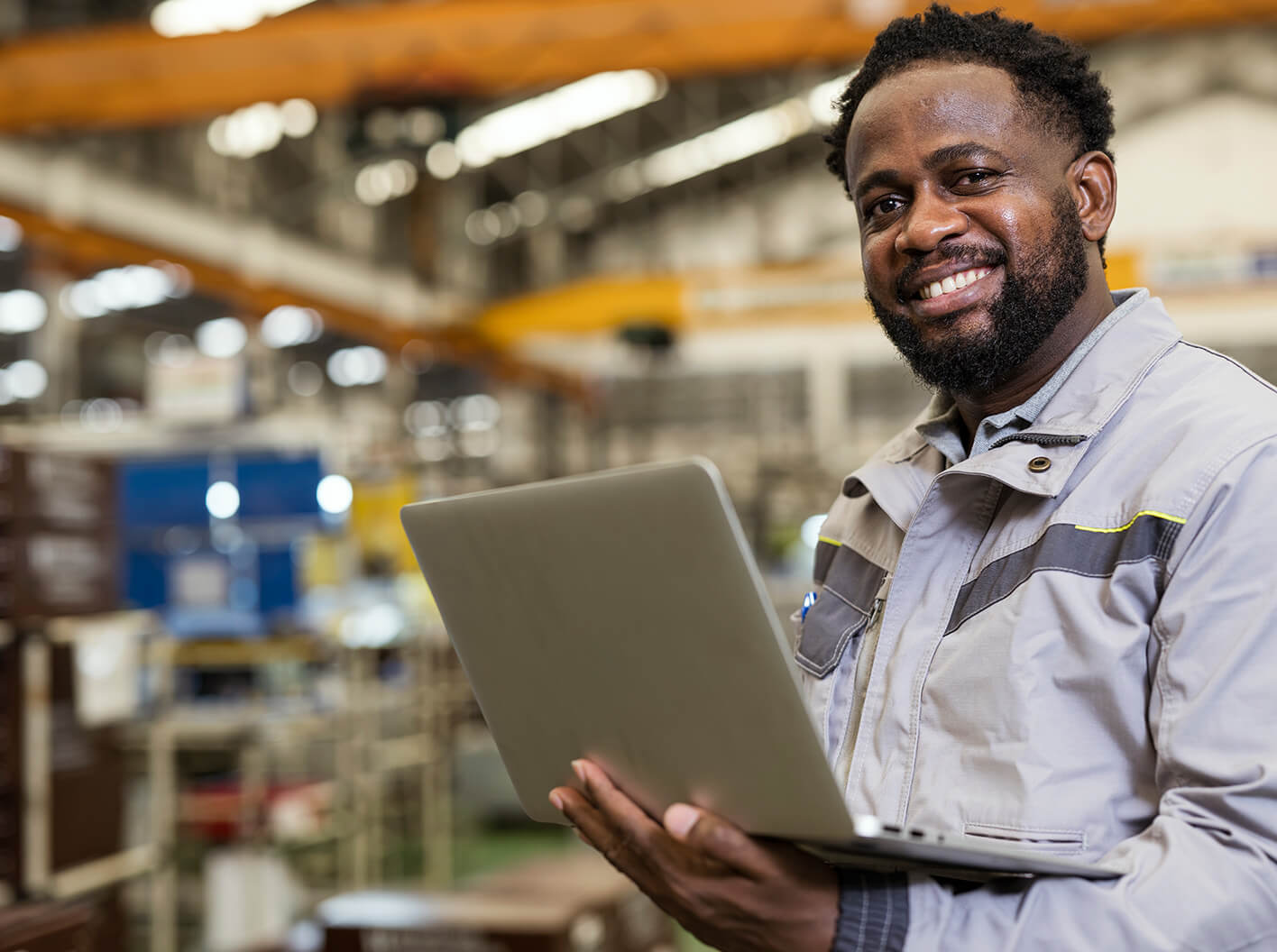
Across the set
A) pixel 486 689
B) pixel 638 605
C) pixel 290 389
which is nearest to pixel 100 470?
pixel 486 689

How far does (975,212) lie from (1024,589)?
37 cm

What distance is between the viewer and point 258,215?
11.3 meters

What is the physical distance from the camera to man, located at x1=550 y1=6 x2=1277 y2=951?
3.09 ft

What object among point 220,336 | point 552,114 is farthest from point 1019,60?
point 552,114

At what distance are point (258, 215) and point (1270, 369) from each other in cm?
1230

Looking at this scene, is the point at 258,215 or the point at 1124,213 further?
the point at 1124,213

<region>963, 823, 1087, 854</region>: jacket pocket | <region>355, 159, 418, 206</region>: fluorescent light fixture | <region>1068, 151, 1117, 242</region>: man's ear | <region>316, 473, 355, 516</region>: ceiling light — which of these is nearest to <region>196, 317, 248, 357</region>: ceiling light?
<region>355, 159, 418, 206</region>: fluorescent light fixture

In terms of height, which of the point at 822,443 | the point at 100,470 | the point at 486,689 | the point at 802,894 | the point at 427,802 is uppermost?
the point at 822,443

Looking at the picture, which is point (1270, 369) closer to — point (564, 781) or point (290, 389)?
point (290, 389)

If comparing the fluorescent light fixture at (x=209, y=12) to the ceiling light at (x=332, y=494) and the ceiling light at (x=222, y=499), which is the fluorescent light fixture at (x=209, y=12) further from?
the ceiling light at (x=332, y=494)

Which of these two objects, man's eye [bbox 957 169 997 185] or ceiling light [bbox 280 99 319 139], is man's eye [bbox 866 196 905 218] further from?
ceiling light [bbox 280 99 319 139]

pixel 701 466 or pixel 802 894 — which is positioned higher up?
pixel 701 466

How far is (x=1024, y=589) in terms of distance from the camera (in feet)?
3.56

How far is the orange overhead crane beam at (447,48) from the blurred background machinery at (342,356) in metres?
0.02
